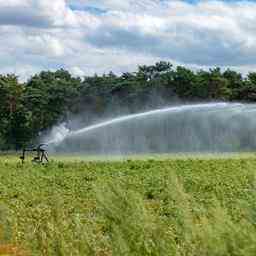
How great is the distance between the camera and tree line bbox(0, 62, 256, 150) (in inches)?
2628

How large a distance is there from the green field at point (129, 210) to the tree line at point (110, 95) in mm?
44156

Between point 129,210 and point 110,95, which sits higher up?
point 110,95

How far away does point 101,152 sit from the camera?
38844 mm

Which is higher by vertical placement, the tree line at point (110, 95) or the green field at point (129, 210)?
the tree line at point (110, 95)

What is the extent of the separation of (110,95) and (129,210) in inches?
2567

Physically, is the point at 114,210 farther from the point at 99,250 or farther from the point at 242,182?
the point at 242,182

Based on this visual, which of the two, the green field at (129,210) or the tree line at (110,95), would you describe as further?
the tree line at (110,95)

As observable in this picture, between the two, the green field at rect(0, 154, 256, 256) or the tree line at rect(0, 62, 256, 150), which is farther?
the tree line at rect(0, 62, 256, 150)

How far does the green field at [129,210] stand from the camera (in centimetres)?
539

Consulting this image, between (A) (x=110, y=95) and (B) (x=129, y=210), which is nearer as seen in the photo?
(B) (x=129, y=210)

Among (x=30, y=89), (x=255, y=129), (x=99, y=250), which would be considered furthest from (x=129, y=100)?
(x=99, y=250)

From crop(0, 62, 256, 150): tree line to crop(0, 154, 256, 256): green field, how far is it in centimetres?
4416

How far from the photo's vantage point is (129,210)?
5.91 m

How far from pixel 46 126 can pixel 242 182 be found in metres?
53.5
